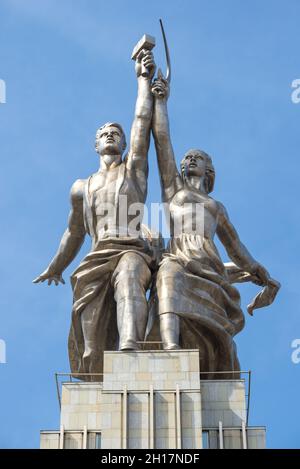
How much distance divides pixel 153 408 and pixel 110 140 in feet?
33.8

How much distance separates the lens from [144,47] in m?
49.3

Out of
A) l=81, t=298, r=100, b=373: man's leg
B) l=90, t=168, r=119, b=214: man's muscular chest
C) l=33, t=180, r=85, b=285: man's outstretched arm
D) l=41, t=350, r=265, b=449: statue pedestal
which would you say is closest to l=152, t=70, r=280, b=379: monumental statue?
l=41, t=350, r=265, b=449: statue pedestal

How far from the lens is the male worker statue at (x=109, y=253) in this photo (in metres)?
44.3

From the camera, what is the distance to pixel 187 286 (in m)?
44.6

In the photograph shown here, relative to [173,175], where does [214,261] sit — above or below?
below

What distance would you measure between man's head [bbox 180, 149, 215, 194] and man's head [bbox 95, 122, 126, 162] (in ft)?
6.52

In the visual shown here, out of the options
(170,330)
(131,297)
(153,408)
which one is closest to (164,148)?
(131,297)

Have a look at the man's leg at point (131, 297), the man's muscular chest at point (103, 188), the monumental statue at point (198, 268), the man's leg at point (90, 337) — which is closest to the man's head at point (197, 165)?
the monumental statue at point (198, 268)

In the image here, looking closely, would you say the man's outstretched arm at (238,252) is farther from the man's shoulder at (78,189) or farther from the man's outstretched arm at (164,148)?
the man's shoulder at (78,189)

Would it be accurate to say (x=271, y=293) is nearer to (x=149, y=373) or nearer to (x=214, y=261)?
(x=214, y=261)

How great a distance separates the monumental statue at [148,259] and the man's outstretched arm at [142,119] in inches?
1.2

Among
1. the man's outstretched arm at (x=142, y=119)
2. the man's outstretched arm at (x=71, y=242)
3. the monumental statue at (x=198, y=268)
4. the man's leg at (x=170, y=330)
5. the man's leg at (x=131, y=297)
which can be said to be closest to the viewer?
the man's leg at (x=170, y=330)
